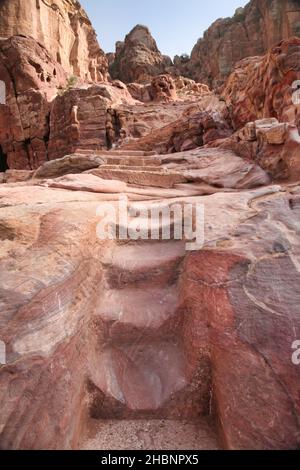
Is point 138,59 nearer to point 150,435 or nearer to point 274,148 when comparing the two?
point 274,148

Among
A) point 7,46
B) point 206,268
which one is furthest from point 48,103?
point 206,268

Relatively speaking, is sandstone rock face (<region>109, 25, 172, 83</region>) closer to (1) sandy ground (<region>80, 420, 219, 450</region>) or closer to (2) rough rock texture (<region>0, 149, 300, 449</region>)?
(2) rough rock texture (<region>0, 149, 300, 449</region>)

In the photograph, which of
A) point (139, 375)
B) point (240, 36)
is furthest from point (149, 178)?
point (240, 36)

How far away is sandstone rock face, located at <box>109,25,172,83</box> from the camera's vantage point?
31.2 m

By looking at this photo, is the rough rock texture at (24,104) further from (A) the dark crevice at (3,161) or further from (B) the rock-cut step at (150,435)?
(B) the rock-cut step at (150,435)

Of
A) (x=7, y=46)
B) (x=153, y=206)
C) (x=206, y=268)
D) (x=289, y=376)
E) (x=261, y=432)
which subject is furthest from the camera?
(x=7, y=46)

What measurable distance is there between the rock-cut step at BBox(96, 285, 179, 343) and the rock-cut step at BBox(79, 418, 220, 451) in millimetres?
535

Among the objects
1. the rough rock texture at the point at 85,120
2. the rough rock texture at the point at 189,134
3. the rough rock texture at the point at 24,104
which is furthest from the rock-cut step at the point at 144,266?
the rough rock texture at the point at 24,104

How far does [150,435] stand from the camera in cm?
162

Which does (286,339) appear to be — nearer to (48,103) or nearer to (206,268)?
(206,268)

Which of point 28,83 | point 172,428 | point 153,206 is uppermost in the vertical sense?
point 28,83

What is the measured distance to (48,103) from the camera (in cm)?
1597

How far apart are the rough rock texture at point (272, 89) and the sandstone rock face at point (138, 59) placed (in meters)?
25.3

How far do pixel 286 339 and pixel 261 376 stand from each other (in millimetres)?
292
